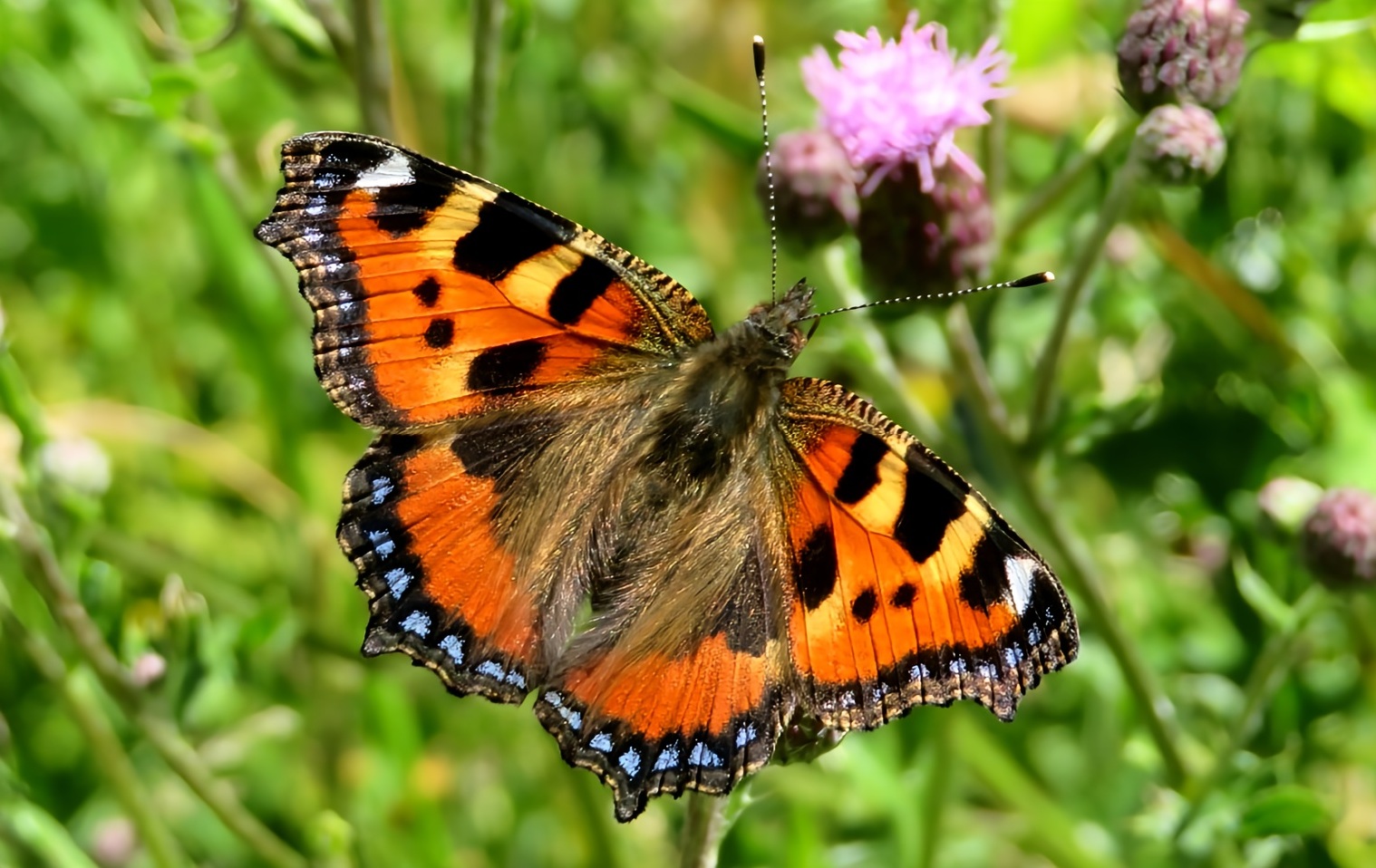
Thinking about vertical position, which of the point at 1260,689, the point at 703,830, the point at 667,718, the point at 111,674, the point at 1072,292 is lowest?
the point at 111,674

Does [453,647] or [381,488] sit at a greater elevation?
[381,488]

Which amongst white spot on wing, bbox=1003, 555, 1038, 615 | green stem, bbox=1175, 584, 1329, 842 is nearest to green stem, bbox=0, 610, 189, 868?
white spot on wing, bbox=1003, 555, 1038, 615

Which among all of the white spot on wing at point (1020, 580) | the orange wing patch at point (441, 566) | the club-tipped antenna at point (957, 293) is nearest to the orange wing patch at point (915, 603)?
the white spot on wing at point (1020, 580)

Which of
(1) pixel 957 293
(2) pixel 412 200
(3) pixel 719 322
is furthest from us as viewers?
(3) pixel 719 322

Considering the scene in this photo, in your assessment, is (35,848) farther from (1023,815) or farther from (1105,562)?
(1105,562)

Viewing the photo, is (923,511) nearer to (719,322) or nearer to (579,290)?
Result: (579,290)

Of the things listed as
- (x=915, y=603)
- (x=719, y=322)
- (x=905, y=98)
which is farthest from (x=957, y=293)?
(x=719, y=322)

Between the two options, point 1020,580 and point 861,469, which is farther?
point 861,469
